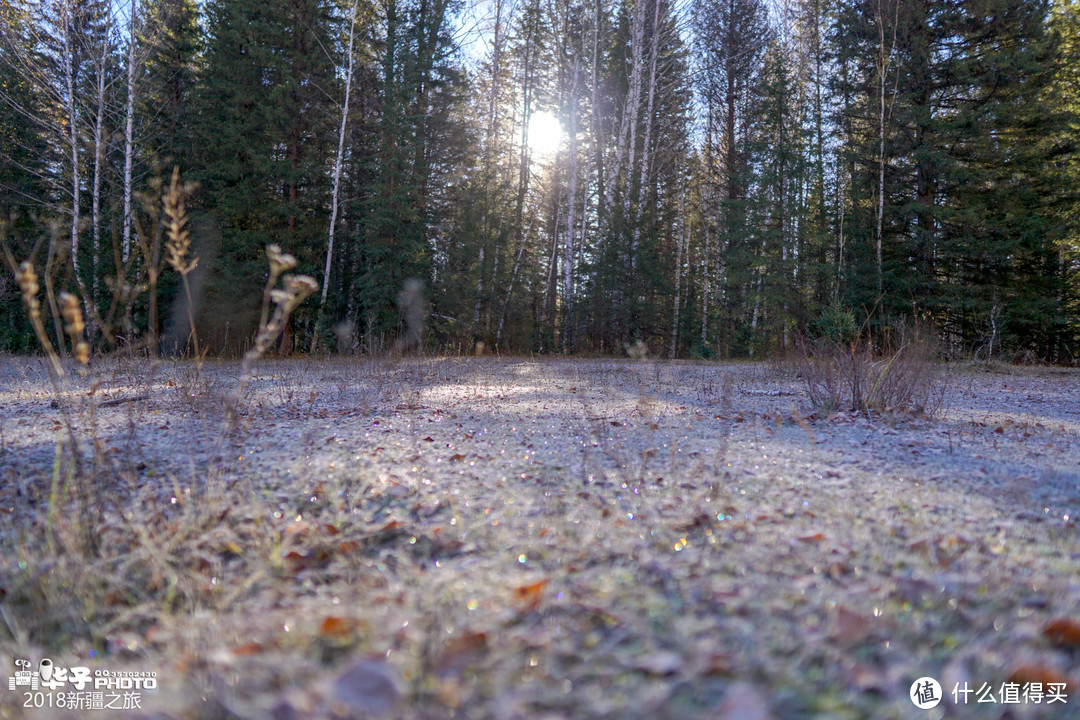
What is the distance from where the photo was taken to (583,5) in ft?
56.6

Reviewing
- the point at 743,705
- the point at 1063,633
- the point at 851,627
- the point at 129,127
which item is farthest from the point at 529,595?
the point at 129,127

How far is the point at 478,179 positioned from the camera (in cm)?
1664

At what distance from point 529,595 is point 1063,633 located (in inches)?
46.1

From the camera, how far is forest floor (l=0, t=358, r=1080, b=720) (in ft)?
3.62

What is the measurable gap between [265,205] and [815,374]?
13.9m

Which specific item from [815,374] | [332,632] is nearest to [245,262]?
[815,374]

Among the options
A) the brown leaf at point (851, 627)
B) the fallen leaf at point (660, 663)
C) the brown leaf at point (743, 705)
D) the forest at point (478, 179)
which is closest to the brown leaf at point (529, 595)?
the fallen leaf at point (660, 663)

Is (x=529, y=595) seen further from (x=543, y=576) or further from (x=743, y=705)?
(x=743, y=705)

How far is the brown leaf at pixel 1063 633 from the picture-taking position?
1202 mm

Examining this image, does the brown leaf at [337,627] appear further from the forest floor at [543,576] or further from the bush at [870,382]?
the bush at [870,382]

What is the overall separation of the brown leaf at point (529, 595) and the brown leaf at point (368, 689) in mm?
360

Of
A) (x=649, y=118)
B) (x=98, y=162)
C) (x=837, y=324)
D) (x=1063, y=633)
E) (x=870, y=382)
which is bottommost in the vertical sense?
(x=1063, y=633)

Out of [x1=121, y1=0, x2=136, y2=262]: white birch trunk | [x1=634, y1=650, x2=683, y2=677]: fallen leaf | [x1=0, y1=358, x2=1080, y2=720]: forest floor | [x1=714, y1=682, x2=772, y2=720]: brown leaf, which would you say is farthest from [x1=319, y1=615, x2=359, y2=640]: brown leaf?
[x1=121, y1=0, x2=136, y2=262]: white birch trunk

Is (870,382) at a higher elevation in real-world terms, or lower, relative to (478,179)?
lower
